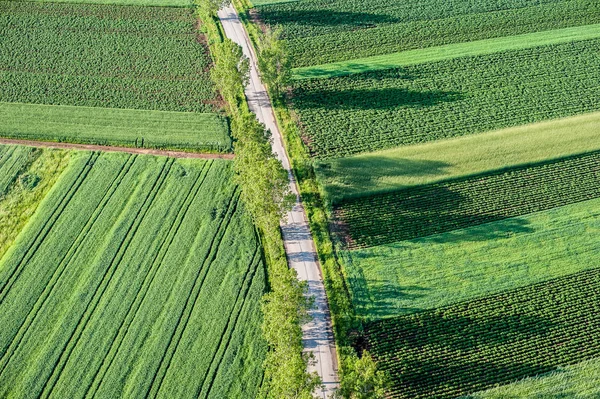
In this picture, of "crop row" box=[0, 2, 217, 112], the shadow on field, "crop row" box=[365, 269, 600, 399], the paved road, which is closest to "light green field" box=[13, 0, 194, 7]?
"crop row" box=[0, 2, 217, 112]

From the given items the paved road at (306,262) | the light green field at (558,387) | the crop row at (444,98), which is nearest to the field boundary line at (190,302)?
the paved road at (306,262)

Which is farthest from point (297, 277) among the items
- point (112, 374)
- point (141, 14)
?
point (141, 14)

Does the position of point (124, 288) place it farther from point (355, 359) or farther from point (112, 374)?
point (355, 359)

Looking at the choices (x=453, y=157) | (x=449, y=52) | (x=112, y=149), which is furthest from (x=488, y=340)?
(x=112, y=149)

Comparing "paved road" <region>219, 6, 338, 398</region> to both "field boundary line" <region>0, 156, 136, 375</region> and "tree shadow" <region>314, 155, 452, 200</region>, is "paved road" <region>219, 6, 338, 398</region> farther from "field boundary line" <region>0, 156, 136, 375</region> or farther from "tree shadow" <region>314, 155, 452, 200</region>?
"field boundary line" <region>0, 156, 136, 375</region>

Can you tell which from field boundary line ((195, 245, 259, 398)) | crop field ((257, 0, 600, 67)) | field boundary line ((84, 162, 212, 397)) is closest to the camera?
field boundary line ((195, 245, 259, 398))

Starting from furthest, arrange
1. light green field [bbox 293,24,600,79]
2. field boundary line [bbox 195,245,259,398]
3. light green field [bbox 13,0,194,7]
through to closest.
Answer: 1. light green field [bbox 13,0,194,7]
2. light green field [bbox 293,24,600,79]
3. field boundary line [bbox 195,245,259,398]

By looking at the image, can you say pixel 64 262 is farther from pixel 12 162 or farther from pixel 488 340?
pixel 488 340

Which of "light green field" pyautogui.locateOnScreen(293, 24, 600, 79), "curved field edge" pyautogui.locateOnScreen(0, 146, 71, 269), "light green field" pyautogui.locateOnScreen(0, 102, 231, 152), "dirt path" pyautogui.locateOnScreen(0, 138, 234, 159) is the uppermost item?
"light green field" pyautogui.locateOnScreen(293, 24, 600, 79)
